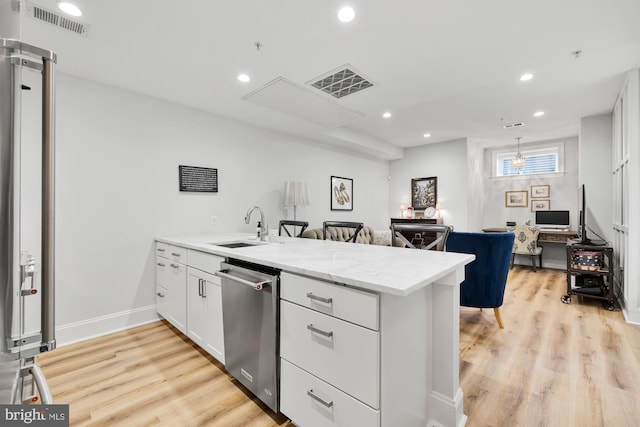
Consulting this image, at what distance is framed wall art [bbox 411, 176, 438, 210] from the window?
5.40 feet

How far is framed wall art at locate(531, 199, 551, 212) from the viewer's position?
227 inches

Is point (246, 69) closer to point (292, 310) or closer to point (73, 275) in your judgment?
point (292, 310)

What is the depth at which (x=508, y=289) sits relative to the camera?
13.8ft

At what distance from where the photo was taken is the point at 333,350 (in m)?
1.28

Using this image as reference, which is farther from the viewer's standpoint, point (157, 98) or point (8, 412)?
point (157, 98)

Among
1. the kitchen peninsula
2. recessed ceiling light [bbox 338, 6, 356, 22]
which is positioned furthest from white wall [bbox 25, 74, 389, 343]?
recessed ceiling light [bbox 338, 6, 356, 22]

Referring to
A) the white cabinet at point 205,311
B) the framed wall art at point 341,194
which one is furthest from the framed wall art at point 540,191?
the white cabinet at point 205,311

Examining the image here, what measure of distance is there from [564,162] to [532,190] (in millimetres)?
732

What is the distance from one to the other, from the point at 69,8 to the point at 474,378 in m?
3.63

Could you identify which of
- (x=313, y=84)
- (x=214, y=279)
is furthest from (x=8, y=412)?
(x=313, y=84)

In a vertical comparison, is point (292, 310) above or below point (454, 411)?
above

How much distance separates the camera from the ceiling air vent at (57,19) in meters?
1.82

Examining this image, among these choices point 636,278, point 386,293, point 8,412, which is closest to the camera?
point 8,412

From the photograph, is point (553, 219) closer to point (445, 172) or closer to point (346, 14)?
point (445, 172)
